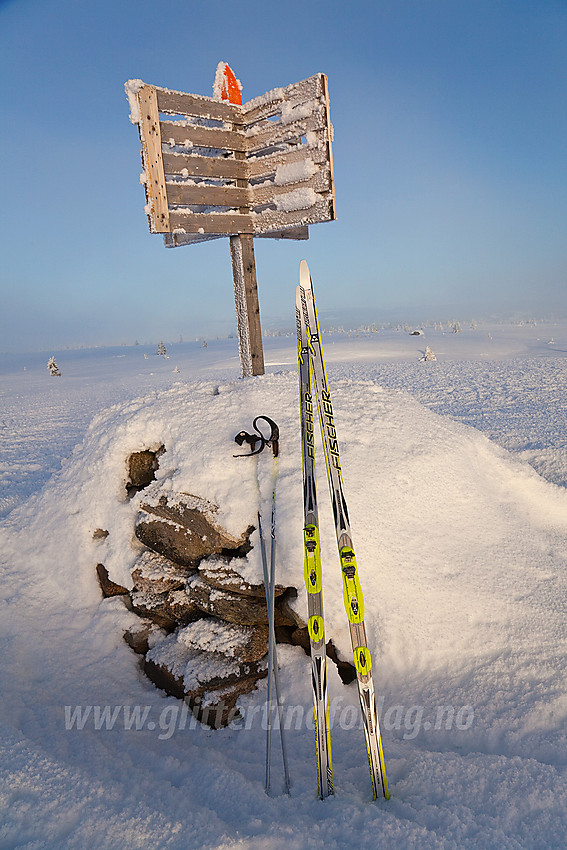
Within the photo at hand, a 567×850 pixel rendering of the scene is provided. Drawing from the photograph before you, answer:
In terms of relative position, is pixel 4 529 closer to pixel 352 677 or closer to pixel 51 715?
pixel 51 715

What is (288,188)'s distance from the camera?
5.35 metres

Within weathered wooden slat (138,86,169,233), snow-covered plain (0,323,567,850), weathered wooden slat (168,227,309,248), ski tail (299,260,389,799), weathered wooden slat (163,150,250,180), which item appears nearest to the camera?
snow-covered plain (0,323,567,850)

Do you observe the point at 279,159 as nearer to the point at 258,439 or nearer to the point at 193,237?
the point at 193,237

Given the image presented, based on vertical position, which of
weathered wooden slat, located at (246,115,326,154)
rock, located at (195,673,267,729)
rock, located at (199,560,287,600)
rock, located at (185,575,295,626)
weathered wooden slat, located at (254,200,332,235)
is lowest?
rock, located at (195,673,267,729)

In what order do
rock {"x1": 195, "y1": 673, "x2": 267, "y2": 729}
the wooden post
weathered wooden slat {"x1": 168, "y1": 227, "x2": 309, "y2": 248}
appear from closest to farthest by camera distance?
rock {"x1": 195, "y1": 673, "x2": 267, "y2": 729}
the wooden post
weathered wooden slat {"x1": 168, "y1": 227, "x2": 309, "y2": 248}

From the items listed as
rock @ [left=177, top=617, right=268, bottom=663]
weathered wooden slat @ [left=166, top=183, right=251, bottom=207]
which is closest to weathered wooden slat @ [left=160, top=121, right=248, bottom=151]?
weathered wooden slat @ [left=166, top=183, right=251, bottom=207]

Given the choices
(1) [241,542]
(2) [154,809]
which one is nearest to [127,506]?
(1) [241,542]

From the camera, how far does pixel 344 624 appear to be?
352 centimetres

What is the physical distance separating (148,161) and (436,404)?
8577 millimetres

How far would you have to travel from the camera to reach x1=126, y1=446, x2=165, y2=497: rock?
467 centimetres

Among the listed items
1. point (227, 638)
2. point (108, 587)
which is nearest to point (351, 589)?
point (227, 638)

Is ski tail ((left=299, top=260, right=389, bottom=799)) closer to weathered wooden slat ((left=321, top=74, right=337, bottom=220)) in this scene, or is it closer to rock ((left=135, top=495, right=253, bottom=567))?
Result: rock ((left=135, top=495, right=253, bottom=567))

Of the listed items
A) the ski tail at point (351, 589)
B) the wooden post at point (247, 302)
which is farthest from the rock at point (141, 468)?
the ski tail at point (351, 589)

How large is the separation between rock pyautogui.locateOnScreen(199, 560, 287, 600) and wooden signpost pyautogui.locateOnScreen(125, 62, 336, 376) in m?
2.80
